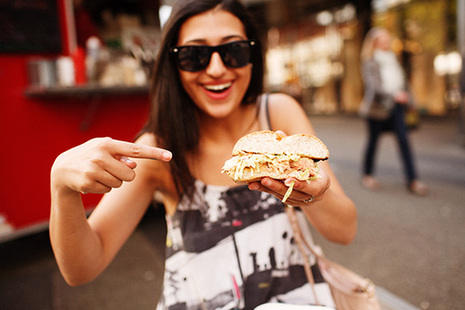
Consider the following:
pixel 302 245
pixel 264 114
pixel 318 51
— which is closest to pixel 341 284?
pixel 302 245

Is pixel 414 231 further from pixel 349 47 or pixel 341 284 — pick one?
pixel 349 47

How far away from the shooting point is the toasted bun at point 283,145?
3.51 ft

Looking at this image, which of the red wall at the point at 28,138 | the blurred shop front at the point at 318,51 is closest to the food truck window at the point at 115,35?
the red wall at the point at 28,138

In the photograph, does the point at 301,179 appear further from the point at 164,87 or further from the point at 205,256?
the point at 164,87

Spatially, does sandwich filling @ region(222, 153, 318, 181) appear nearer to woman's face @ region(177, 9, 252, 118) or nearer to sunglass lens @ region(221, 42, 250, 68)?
woman's face @ region(177, 9, 252, 118)

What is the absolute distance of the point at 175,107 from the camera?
4.50 ft

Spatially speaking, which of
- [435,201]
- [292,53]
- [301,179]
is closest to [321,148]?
[301,179]

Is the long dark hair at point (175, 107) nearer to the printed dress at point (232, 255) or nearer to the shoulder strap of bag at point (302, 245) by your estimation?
the printed dress at point (232, 255)

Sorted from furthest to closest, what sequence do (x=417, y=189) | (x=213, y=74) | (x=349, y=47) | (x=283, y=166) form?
(x=349, y=47) → (x=417, y=189) → (x=213, y=74) → (x=283, y=166)

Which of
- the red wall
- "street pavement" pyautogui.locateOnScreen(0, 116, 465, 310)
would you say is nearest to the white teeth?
"street pavement" pyautogui.locateOnScreen(0, 116, 465, 310)

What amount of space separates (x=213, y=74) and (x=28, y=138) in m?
3.01

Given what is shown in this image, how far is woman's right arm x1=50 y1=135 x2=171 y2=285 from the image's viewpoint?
90 cm

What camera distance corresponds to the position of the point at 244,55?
1.34 meters

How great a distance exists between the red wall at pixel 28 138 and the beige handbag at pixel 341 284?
285 centimetres
